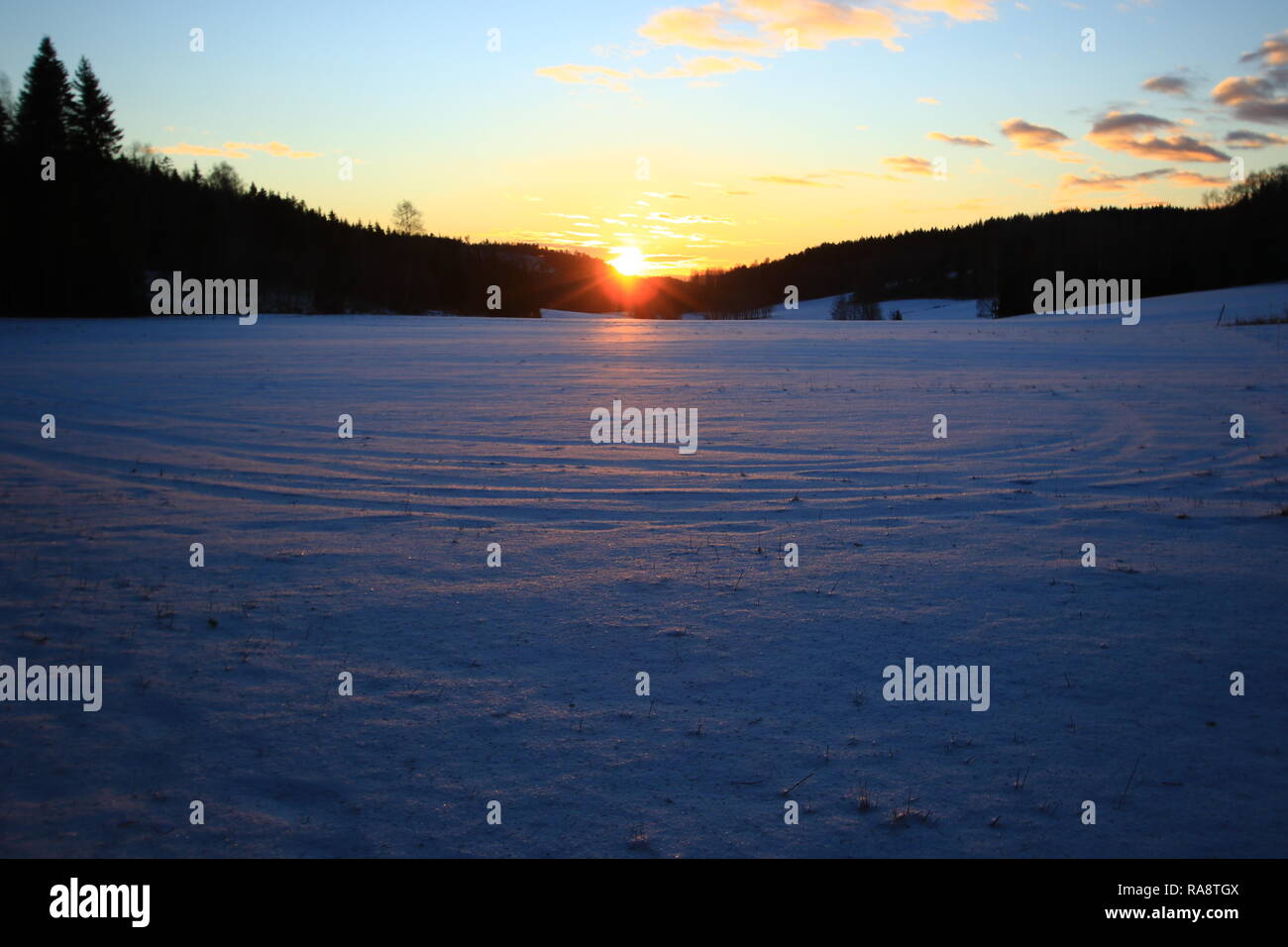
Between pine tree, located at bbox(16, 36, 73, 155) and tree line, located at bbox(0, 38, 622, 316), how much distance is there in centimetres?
7

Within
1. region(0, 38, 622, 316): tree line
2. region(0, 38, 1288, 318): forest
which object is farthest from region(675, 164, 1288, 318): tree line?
region(0, 38, 622, 316): tree line

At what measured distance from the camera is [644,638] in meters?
6.25

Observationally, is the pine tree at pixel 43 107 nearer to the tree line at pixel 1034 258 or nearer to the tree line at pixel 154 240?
the tree line at pixel 154 240

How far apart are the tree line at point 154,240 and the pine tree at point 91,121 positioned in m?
0.07

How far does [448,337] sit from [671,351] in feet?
48.5

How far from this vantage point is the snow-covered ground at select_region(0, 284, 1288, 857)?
4.11 meters

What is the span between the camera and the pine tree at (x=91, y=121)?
182 ft

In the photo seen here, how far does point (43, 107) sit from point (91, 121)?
310 cm

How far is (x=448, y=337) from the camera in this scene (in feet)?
146

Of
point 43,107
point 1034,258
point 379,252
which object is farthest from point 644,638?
point 379,252

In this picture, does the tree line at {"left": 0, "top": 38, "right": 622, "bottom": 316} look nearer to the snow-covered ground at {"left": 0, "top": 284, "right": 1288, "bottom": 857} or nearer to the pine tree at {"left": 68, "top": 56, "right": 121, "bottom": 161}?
the pine tree at {"left": 68, "top": 56, "right": 121, "bottom": 161}

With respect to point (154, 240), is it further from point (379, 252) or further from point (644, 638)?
point (644, 638)

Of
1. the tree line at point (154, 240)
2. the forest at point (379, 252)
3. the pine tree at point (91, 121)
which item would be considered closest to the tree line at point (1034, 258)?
the forest at point (379, 252)
